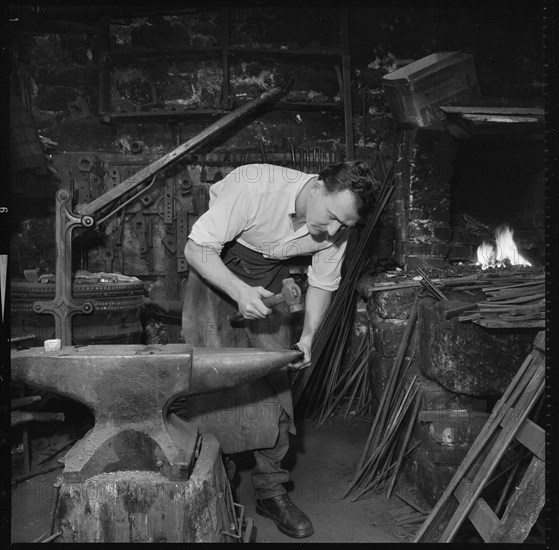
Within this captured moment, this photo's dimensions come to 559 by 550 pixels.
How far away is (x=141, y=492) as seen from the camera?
1.88 metres

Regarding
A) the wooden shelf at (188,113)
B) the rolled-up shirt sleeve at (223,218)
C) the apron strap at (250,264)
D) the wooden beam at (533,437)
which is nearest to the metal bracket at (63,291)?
the wooden shelf at (188,113)

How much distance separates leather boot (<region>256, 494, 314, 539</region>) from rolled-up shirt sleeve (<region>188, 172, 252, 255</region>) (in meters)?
1.25

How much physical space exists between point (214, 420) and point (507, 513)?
4.48 feet

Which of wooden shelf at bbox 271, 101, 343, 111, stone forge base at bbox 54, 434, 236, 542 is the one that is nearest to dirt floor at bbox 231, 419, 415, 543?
stone forge base at bbox 54, 434, 236, 542

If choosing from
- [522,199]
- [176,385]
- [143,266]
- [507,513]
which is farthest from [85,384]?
[522,199]

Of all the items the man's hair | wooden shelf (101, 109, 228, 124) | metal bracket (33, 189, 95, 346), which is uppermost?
wooden shelf (101, 109, 228, 124)

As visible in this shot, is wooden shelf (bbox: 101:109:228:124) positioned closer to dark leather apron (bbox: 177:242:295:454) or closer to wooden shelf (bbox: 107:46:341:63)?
wooden shelf (bbox: 107:46:341:63)

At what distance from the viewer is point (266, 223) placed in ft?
8.55

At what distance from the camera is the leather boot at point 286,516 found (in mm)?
2568

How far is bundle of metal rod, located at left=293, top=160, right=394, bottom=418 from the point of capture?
4.16 m

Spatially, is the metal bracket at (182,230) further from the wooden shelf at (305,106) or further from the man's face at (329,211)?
the man's face at (329,211)

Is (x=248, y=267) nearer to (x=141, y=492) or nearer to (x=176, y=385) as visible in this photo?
(x=176, y=385)

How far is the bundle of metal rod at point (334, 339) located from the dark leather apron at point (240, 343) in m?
1.33

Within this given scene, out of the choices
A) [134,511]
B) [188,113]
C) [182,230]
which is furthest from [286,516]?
[188,113]
